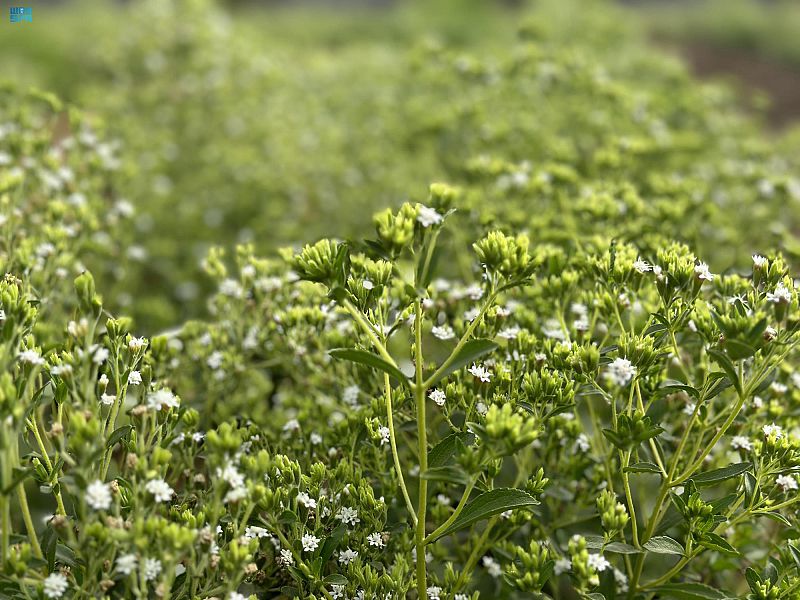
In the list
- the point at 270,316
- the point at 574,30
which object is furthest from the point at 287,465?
the point at 574,30

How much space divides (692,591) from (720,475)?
23 cm

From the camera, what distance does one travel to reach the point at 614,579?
63.4 inches

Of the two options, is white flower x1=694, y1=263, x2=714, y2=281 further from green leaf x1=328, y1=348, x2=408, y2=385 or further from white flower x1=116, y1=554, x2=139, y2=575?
white flower x1=116, y1=554, x2=139, y2=575

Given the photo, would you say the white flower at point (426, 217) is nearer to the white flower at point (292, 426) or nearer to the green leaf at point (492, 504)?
the green leaf at point (492, 504)

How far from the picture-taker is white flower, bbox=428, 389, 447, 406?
1573 millimetres

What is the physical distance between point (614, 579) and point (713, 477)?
0.33 m

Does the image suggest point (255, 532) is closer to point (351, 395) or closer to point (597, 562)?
point (351, 395)

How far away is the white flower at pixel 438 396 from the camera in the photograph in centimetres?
157

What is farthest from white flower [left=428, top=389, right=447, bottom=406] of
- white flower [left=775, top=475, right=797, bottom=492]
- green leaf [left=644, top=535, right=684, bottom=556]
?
white flower [left=775, top=475, right=797, bottom=492]

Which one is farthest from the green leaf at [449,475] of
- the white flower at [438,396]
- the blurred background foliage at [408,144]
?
the blurred background foliage at [408,144]

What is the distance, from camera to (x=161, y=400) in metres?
1.45

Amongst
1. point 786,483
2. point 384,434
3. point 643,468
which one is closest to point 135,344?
point 384,434

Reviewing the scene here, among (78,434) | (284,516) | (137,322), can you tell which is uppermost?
(78,434)

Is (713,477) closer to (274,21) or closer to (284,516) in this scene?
(284,516)
